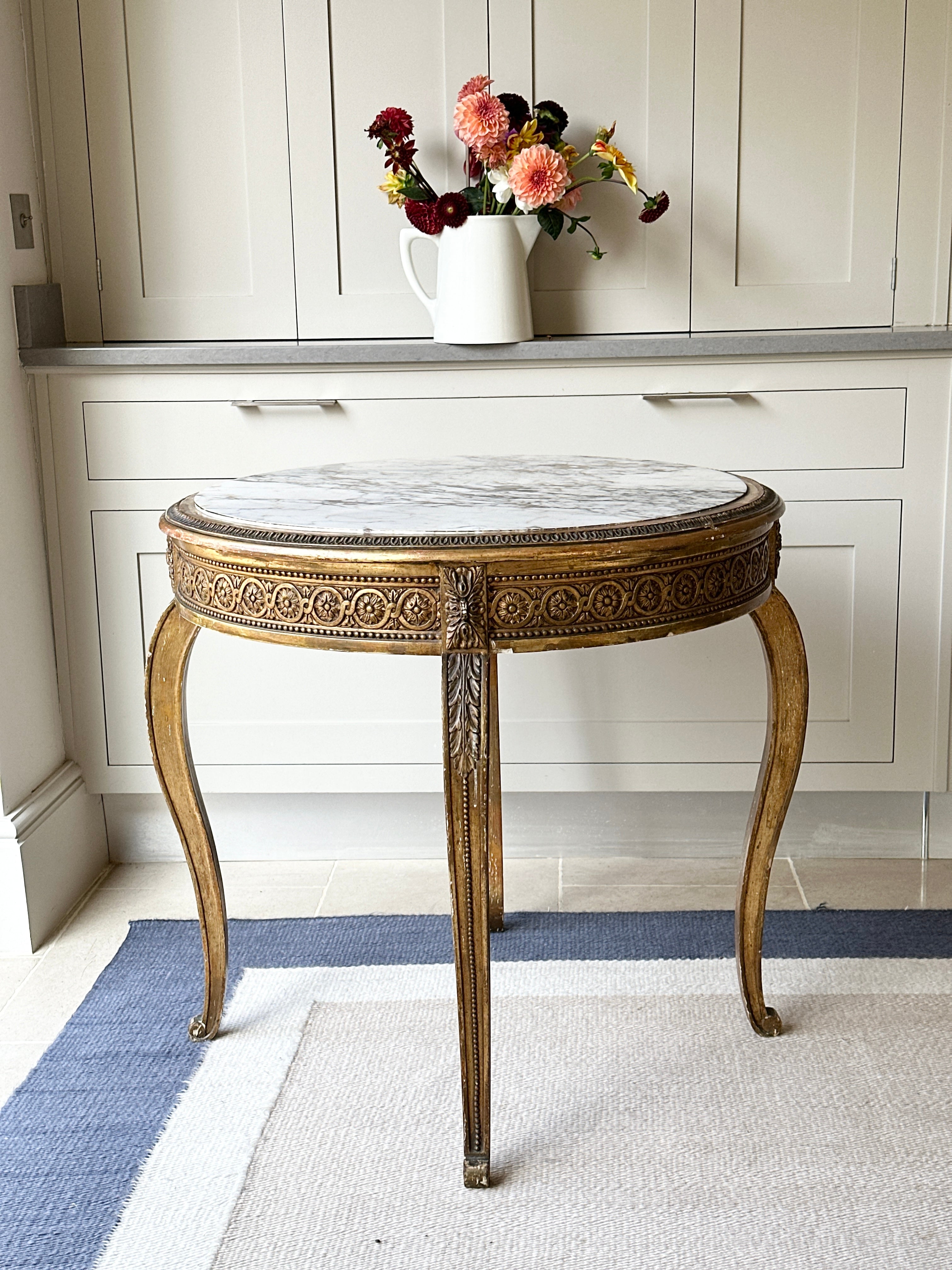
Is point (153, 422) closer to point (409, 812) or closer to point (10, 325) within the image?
point (10, 325)

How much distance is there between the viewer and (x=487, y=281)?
234 centimetres

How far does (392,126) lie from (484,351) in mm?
452

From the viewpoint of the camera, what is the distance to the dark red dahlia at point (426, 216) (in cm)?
234

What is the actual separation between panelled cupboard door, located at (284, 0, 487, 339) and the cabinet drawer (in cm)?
32

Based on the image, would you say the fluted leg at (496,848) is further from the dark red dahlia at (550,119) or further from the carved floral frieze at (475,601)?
the dark red dahlia at (550,119)

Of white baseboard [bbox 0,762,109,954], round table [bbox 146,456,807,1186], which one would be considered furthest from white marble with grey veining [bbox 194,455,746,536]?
white baseboard [bbox 0,762,109,954]

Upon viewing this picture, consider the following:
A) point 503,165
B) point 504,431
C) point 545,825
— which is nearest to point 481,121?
point 503,165

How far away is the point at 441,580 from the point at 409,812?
1353mm

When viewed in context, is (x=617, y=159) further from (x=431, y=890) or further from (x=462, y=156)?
(x=431, y=890)

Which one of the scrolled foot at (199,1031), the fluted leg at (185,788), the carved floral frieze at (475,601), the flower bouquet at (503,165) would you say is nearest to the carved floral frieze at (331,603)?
the carved floral frieze at (475,601)

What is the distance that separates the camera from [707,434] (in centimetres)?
238

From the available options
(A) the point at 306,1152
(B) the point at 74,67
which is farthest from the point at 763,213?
(A) the point at 306,1152

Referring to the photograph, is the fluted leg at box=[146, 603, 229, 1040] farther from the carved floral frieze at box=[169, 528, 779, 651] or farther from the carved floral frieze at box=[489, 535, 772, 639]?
the carved floral frieze at box=[489, 535, 772, 639]

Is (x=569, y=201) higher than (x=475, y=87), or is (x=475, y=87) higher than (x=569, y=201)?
(x=475, y=87)
